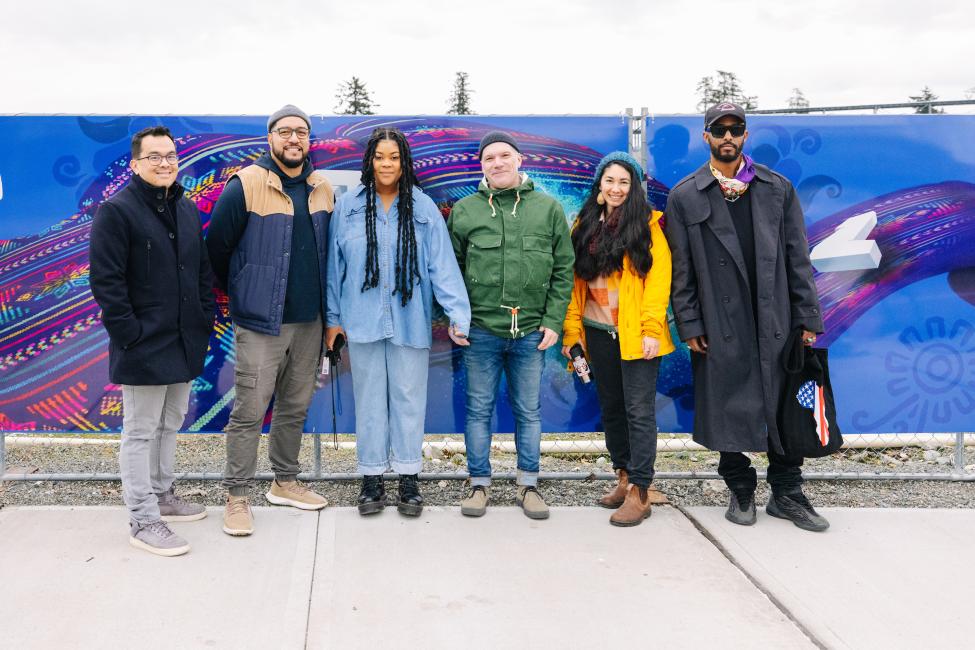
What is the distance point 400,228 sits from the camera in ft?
13.5

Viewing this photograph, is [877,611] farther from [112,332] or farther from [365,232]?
[112,332]

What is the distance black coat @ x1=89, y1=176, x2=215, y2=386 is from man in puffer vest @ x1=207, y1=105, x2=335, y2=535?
0.22 metres

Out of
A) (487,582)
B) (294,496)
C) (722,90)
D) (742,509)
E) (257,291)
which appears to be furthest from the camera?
(722,90)

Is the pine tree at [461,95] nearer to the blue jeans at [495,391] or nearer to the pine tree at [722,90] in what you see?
the pine tree at [722,90]

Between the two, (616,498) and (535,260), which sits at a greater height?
(535,260)

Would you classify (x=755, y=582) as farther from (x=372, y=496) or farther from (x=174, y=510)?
(x=174, y=510)

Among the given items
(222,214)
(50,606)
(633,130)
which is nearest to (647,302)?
(633,130)

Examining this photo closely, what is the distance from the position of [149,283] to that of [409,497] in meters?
1.71

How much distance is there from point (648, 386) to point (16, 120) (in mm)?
3922

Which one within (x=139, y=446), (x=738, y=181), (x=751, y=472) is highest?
(x=738, y=181)

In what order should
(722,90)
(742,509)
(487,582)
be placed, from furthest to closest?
(722,90), (742,509), (487,582)

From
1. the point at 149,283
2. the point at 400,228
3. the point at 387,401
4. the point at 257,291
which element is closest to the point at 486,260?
Result: the point at 400,228

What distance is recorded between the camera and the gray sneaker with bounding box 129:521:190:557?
369 centimetres

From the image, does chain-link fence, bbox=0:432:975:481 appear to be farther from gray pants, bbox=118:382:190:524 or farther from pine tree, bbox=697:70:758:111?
pine tree, bbox=697:70:758:111
